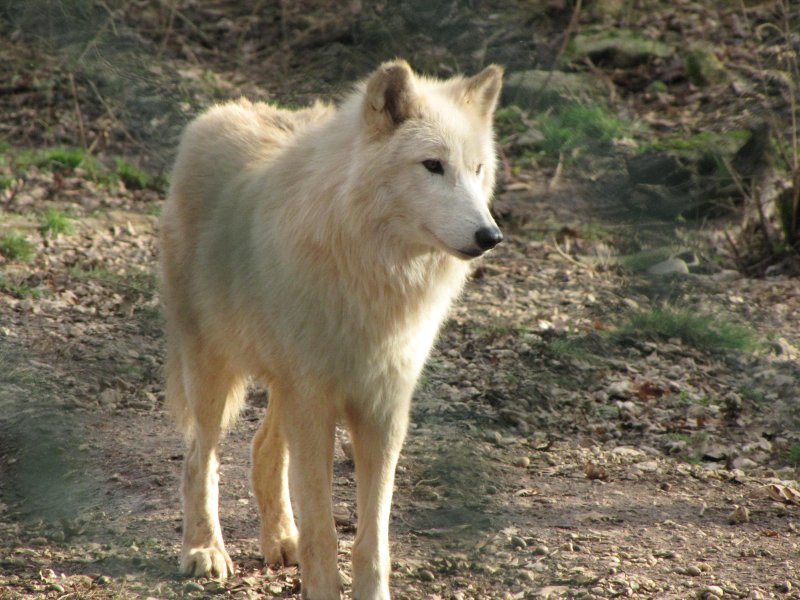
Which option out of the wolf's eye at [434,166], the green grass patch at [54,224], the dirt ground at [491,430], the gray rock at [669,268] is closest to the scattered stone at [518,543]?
the dirt ground at [491,430]

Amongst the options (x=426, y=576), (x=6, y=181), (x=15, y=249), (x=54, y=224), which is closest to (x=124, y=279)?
(x=15, y=249)

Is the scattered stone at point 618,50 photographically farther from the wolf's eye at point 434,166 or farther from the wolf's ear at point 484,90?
the wolf's eye at point 434,166

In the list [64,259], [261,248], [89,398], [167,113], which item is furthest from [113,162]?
[261,248]

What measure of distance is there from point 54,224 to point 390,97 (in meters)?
5.00

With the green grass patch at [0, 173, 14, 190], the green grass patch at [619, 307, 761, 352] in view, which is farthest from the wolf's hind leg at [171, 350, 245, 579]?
the green grass patch at [0, 173, 14, 190]

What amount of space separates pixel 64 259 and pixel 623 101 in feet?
20.1

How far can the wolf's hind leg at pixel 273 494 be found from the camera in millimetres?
4000

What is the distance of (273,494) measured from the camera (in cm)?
405

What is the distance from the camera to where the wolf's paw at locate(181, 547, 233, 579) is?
3.82 metres

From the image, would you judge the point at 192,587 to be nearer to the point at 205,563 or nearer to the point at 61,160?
the point at 205,563

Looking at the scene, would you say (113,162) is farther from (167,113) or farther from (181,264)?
(181,264)

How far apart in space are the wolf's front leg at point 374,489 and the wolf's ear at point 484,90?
1120 millimetres

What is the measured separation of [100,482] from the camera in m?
4.66

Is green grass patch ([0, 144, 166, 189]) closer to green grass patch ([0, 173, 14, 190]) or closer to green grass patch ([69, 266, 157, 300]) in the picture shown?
green grass patch ([0, 173, 14, 190])
